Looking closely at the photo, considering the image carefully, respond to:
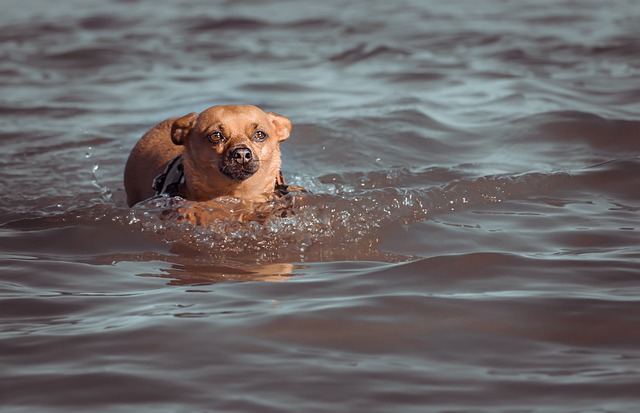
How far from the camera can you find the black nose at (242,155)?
5.91m

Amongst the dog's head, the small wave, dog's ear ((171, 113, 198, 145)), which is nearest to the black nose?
the dog's head

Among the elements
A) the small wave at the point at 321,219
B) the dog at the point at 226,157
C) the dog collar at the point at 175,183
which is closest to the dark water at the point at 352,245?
the small wave at the point at 321,219

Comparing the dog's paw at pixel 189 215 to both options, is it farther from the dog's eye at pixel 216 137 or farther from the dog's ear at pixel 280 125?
the dog's ear at pixel 280 125

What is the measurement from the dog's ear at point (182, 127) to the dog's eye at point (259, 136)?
407mm

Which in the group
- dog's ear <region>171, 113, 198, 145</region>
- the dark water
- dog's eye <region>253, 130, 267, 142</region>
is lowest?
the dark water

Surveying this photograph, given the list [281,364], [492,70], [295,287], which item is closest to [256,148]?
[295,287]

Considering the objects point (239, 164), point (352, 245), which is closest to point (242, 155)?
point (239, 164)

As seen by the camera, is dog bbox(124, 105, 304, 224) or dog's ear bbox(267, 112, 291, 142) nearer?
dog bbox(124, 105, 304, 224)

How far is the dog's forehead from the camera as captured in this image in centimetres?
609

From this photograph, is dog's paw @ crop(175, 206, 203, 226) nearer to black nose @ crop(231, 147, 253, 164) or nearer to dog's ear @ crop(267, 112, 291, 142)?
black nose @ crop(231, 147, 253, 164)

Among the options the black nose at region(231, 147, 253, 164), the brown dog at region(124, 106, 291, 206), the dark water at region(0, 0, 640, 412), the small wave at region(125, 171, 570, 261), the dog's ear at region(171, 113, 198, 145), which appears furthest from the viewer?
the dog's ear at region(171, 113, 198, 145)

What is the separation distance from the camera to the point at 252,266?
17.8ft

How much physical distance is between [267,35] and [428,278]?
9.17m

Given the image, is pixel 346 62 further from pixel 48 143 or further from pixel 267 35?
pixel 48 143
